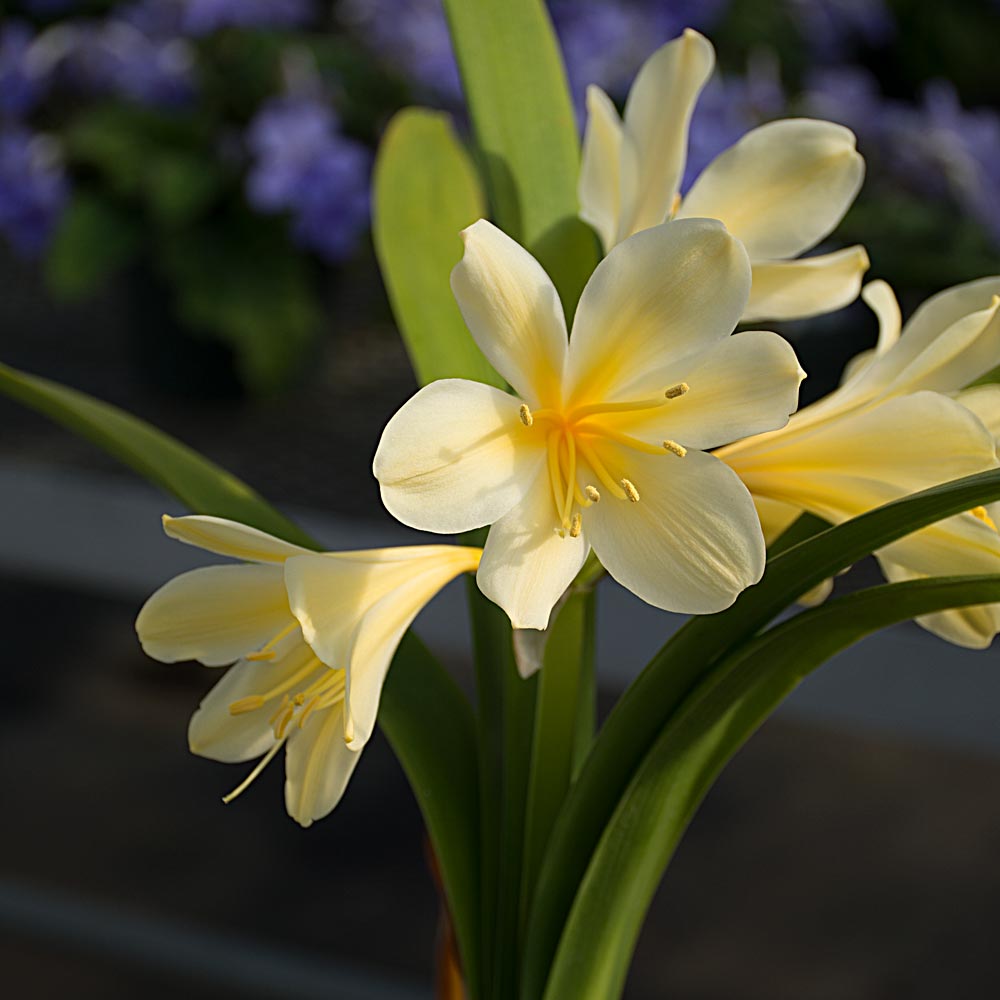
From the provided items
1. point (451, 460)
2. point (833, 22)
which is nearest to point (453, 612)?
point (451, 460)

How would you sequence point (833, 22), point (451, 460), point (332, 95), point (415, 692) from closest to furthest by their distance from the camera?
point (451, 460), point (415, 692), point (332, 95), point (833, 22)

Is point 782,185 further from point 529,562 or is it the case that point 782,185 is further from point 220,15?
point 220,15

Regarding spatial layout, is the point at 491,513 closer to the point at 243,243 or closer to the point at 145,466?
the point at 145,466

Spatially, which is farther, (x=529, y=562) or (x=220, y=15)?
(x=220, y=15)

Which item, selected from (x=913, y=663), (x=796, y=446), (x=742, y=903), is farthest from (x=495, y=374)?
(x=742, y=903)

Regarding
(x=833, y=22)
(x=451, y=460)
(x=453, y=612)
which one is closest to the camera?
(x=451, y=460)

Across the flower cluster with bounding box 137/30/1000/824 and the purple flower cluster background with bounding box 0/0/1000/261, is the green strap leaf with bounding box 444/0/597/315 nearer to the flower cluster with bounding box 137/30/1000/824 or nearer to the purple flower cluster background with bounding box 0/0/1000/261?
the flower cluster with bounding box 137/30/1000/824

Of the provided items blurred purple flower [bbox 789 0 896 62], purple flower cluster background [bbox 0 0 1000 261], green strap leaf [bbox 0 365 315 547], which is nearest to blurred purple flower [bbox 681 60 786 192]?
purple flower cluster background [bbox 0 0 1000 261]
